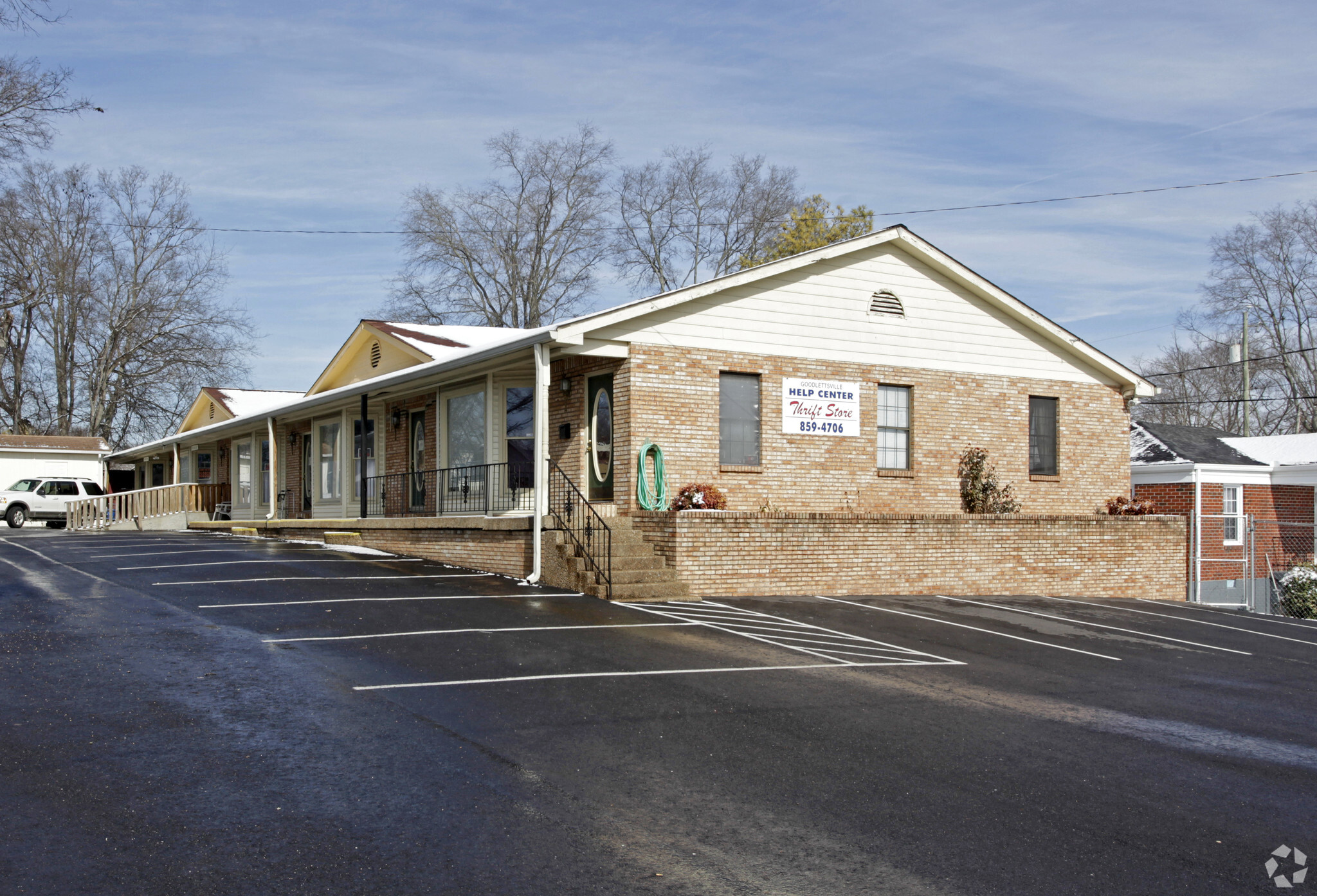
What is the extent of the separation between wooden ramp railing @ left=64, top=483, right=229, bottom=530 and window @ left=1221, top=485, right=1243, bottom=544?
87.1 feet

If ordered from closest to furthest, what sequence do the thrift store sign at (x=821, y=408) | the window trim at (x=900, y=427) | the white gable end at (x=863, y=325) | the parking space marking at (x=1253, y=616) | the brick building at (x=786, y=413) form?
the brick building at (x=786, y=413), the white gable end at (x=863, y=325), the parking space marking at (x=1253, y=616), the thrift store sign at (x=821, y=408), the window trim at (x=900, y=427)

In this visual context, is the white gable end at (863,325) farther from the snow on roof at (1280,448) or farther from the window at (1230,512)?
the snow on roof at (1280,448)

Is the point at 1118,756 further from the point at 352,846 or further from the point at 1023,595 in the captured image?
the point at 1023,595

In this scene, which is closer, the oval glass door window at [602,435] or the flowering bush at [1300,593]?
the oval glass door window at [602,435]

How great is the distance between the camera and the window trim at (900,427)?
62.1 feet

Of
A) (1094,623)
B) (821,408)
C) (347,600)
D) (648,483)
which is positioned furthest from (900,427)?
(347,600)

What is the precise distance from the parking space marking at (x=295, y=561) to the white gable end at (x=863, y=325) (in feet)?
17.4

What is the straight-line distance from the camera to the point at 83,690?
26.7ft

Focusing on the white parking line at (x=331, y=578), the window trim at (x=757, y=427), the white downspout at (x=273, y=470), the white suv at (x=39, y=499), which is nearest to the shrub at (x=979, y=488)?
the window trim at (x=757, y=427)

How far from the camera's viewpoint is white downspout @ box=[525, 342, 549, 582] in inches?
599

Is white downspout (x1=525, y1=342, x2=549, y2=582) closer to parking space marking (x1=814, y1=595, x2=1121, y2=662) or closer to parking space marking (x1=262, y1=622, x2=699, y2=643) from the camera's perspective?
parking space marking (x1=262, y1=622, x2=699, y2=643)

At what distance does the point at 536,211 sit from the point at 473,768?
41.9m

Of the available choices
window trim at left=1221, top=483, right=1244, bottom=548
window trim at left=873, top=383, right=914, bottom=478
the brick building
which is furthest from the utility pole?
window trim at left=873, top=383, right=914, bottom=478

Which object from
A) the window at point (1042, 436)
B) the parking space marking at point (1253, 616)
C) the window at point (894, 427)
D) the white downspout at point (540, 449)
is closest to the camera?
the white downspout at point (540, 449)
